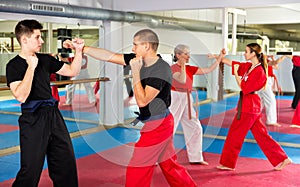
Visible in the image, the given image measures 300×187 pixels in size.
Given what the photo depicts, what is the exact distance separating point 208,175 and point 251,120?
0.85m

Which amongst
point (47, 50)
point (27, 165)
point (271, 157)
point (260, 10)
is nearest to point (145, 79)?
point (27, 165)

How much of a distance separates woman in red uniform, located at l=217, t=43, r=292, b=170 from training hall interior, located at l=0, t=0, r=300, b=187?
1.39 feet

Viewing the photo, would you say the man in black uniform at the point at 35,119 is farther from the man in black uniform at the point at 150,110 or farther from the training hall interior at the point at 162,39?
the training hall interior at the point at 162,39

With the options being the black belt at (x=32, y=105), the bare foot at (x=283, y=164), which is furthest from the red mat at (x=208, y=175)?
the black belt at (x=32, y=105)

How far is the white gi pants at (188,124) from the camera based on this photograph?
205 inches

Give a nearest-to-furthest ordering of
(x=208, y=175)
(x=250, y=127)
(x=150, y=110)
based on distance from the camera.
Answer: (x=150, y=110) < (x=208, y=175) < (x=250, y=127)

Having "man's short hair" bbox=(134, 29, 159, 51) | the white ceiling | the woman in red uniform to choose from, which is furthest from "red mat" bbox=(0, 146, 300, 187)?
the white ceiling

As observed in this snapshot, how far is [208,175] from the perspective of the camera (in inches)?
191

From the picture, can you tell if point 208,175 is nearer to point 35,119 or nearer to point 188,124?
point 188,124

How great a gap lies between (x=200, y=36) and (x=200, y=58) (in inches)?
16.9

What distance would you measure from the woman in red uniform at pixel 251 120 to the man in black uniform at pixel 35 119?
97.2 inches

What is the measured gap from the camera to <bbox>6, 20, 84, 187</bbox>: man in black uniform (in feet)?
10.0

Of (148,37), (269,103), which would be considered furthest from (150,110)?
(269,103)

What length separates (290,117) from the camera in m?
7.54
